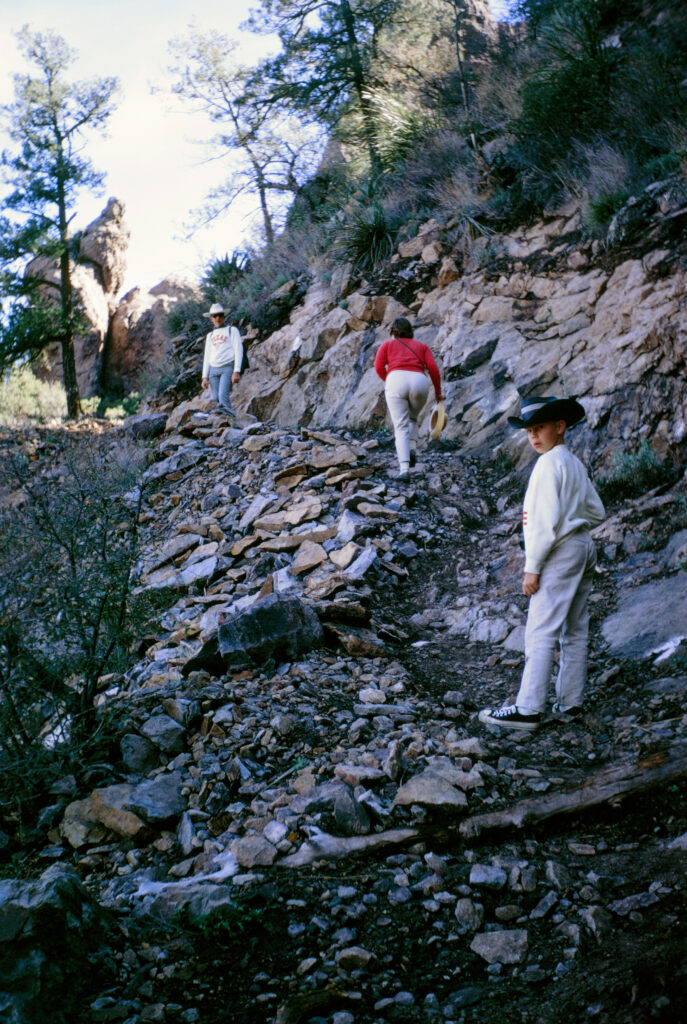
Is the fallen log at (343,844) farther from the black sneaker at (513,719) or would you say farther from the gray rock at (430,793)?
the black sneaker at (513,719)

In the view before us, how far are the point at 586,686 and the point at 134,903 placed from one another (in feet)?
8.51

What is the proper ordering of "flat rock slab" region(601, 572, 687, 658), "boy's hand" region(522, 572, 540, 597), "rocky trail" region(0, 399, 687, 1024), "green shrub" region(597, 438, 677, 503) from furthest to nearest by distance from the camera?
"green shrub" region(597, 438, 677, 503)
"flat rock slab" region(601, 572, 687, 658)
"boy's hand" region(522, 572, 540, 597)
"rocky trail" region(0, 399, 687, 1024)

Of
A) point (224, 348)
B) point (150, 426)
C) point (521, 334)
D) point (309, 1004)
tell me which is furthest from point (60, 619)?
point (150, 426)

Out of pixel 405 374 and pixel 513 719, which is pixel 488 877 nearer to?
pixel 513 719

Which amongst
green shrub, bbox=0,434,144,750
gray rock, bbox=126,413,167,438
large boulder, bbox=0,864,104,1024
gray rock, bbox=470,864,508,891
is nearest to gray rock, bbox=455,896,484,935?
gray rock, bbox=470,864,508,891

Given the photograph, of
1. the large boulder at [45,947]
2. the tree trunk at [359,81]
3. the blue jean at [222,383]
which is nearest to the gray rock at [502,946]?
the large boulder at [45,947]

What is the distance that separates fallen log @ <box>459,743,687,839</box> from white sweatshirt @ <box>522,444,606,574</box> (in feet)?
3.53

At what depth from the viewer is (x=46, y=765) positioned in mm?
3500

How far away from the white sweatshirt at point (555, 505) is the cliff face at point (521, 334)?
2.84m

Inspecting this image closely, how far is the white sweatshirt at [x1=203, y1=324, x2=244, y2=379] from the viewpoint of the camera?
10.7m

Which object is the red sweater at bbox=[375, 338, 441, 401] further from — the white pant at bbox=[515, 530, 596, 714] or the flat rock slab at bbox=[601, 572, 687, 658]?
the white pant at bbox=[515, 530, 596, 714]

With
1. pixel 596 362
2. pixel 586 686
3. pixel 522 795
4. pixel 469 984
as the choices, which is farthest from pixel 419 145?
pixel 469 984

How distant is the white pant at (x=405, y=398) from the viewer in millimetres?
7625

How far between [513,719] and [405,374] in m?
4.63
